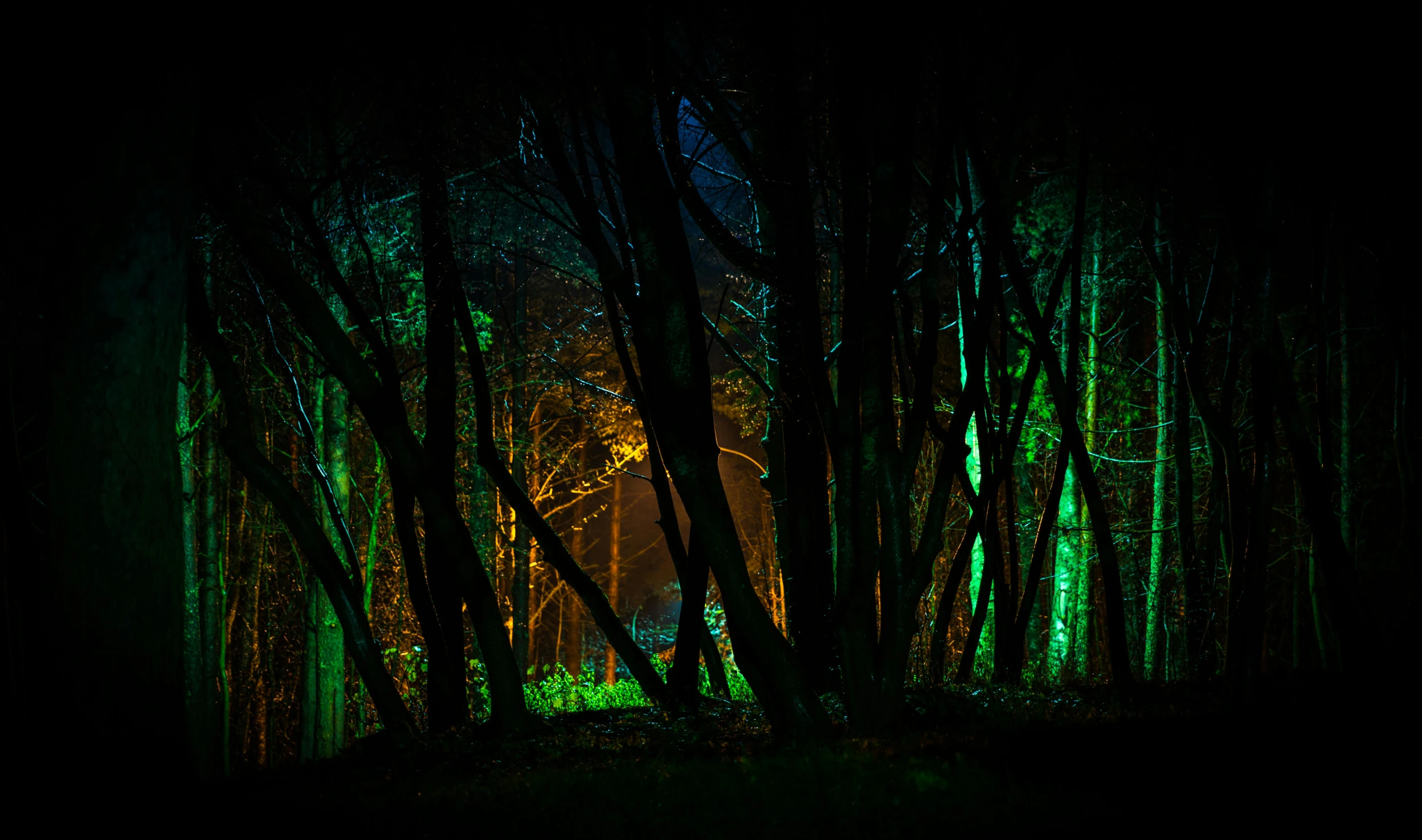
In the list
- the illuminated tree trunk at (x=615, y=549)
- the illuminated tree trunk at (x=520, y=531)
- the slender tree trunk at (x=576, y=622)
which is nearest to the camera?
the illuminated tree trunk at (x=520, y=531)

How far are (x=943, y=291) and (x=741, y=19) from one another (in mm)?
10597

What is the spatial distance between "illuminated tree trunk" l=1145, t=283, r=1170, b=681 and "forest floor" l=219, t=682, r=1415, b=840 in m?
4.79

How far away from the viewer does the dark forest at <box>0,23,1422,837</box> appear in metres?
4.09

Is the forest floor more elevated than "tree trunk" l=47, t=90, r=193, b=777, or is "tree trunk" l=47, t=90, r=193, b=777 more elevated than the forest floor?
"tree trunk" l=47, t=90, r=193, b=777

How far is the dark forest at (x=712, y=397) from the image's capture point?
409 centimetres

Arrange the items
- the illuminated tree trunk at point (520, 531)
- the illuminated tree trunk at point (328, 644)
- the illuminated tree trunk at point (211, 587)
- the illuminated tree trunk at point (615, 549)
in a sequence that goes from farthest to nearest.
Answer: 1. the illuminated tree trunk at point (615, 549)
2. the illuminated tree trunk at point (520, 531)
3. the illuminated tree trunk at point (328, 644)
4. the illuminated tree trunk at point (211, 587)

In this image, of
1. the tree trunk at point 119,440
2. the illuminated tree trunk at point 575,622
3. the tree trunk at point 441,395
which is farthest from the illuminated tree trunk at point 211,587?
the illuminated tree trunk at point 575,622

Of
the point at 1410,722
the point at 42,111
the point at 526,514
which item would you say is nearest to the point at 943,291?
the point at 526,514

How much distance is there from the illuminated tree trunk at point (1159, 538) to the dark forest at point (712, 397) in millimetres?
71

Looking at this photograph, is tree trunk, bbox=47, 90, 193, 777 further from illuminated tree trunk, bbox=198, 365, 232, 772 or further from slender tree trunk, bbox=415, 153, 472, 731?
illuminated tree trunk, bbox=198, 365, 232, 772

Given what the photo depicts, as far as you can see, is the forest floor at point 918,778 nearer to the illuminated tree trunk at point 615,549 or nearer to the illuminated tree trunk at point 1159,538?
the illuminated tree trunk at point 1159,538

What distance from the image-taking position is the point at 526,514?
739cm

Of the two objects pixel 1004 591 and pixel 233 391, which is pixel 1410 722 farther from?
pixel 233 391

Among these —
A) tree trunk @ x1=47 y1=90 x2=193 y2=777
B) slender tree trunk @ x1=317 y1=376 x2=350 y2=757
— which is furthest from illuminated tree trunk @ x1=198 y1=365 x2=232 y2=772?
tree trunk @ x1=47 y1=90 x2=193 y2=777
